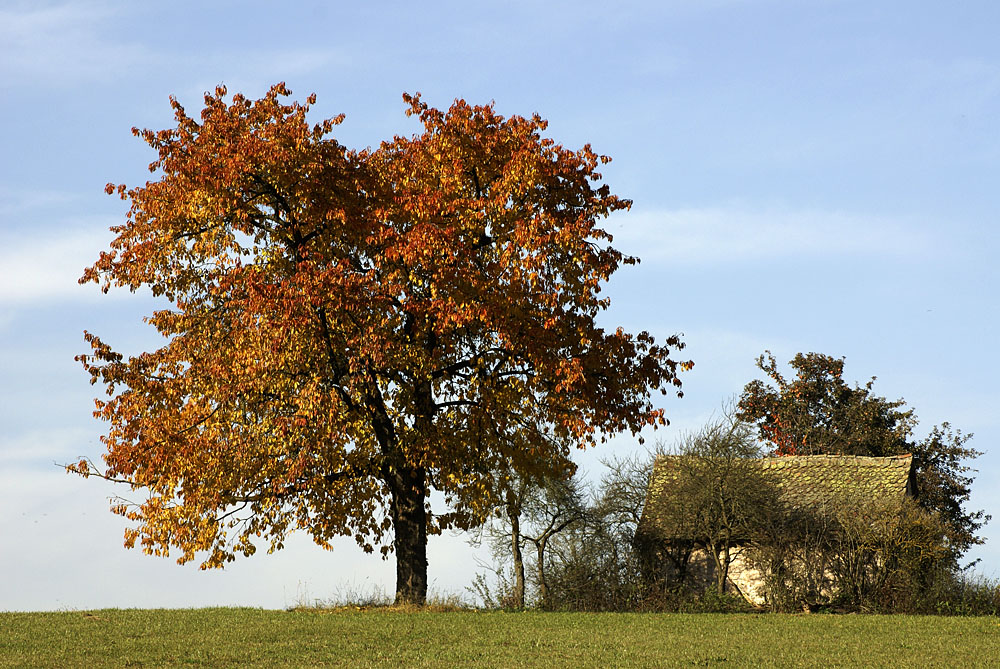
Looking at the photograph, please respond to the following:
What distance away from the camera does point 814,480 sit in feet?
117

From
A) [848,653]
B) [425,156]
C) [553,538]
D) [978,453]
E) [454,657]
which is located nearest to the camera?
[454,657]

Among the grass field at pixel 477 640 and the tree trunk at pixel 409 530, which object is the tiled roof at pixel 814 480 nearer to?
the grass field at pixel 477 640

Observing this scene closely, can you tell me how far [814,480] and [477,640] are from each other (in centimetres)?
1866

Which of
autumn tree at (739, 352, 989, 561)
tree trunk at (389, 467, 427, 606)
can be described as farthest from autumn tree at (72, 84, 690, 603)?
autumn tree at (739, 352, 989, 561)

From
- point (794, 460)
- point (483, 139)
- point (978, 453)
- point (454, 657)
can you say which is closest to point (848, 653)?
point (454, 657)

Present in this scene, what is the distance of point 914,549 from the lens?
2964 cm

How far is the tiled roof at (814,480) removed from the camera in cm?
3294

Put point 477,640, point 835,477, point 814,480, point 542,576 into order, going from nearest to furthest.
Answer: point 477,640 → point 814,480 → point 542,576 → point 835,477

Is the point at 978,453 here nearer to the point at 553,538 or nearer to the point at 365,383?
the point at 553,538

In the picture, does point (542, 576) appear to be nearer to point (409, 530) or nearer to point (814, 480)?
point (814, 480)

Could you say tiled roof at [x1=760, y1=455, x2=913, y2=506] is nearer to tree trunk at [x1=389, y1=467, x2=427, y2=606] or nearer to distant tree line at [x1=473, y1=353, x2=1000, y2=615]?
distant tree line at [x1=473, y1=353, x2=1000, y2=615]

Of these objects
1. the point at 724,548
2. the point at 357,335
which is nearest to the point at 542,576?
the point at 724,548

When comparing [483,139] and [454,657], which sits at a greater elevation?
[483,139]

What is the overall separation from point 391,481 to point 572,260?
723cm
